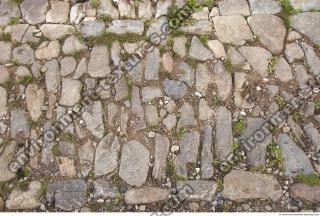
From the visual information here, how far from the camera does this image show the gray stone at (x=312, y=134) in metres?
5.36

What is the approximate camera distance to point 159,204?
5215mm

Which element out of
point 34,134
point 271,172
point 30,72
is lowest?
point 271,172

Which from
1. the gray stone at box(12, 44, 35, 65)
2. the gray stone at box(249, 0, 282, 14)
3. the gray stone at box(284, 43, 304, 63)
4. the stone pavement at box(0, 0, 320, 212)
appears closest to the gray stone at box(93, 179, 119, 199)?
the stone pavement at box(0, 0, 320, 212)

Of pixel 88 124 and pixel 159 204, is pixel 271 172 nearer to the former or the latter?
pixel 159 204

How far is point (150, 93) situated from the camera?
5617mm

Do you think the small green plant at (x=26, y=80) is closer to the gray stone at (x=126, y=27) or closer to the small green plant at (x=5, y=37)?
the small green plant at (x=5, y=37)

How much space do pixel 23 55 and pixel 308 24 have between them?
3989mm

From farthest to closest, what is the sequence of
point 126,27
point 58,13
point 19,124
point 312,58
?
1. point 58,13
2. point 126,27
3. point 312,58
4. point 19,124

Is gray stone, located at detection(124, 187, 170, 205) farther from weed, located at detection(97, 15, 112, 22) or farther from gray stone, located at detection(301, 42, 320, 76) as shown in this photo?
gray stone, located at detection(301, 42, 320, 76)

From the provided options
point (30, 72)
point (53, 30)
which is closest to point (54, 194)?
point (30, 72)

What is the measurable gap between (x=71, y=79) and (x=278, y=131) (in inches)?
111

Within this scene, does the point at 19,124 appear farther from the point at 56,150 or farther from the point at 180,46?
the point at 180,46

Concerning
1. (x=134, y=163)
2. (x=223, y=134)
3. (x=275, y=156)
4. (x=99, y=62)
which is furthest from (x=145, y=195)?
(x=99, y=62)

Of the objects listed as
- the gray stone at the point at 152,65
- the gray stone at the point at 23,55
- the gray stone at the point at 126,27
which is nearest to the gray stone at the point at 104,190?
the gray stone at the point at 152,65
